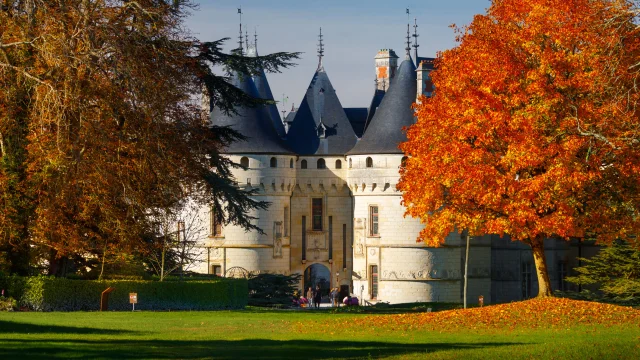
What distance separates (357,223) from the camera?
51719 millimetres

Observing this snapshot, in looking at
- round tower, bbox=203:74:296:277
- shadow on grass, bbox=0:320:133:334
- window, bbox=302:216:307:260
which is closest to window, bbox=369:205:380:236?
round tower, bbox=203:74:296:277

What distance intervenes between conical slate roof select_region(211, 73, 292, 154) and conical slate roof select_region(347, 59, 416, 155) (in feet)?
11.3

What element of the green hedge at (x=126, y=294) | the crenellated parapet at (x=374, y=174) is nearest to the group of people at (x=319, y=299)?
the crenellated parapet at (x=374, y=174)

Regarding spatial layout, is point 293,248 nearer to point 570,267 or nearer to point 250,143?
point 250,143

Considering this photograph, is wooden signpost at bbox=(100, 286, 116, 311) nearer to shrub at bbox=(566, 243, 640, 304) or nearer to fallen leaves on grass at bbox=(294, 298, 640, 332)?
fallen leaves on grass at bbox=(294, 298, 640, 332)

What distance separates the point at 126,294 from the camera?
92.9 feet

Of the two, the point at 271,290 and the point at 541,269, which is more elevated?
the point at 541,269

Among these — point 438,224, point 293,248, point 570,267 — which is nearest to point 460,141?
point 438,224

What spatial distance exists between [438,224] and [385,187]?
21794mm

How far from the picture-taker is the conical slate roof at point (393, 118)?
50906mm

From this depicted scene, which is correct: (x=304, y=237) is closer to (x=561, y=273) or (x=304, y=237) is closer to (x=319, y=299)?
(x=319, y=299)

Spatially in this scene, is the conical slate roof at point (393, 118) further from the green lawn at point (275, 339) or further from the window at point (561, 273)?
the green lawn at point (275, 339)

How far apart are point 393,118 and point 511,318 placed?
2685 cm

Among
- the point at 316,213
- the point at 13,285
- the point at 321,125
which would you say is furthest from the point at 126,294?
the point at 316,213
